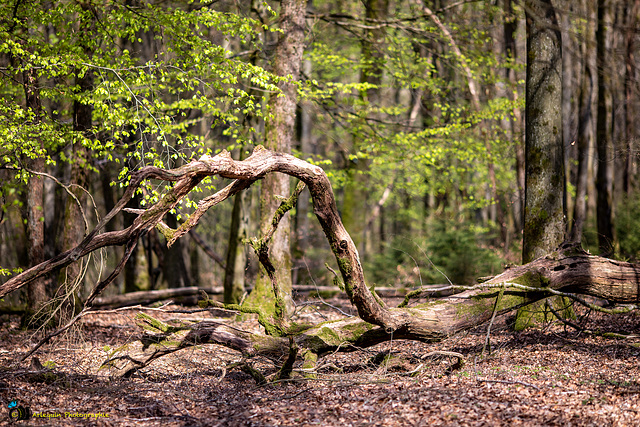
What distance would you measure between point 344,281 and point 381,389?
4.25 ft

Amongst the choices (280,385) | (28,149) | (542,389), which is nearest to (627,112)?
(542,389)

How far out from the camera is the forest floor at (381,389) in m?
4.88

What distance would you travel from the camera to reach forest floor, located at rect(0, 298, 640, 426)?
4883 mm

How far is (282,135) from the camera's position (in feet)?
32.8

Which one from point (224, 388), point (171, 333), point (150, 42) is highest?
point (150, 42)

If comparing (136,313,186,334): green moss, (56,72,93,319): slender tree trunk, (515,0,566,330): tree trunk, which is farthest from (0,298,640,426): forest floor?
(56,72,93,319): slender tree trunk

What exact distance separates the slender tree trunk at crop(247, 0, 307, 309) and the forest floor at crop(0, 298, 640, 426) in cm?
239

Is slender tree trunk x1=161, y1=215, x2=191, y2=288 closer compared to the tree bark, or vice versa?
the tree bark

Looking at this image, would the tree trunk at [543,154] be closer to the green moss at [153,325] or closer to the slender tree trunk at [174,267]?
the green moss at [153,325]

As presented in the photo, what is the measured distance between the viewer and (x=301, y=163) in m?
6.05

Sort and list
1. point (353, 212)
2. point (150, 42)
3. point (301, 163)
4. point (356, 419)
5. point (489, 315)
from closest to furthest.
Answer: point (356, 419)
point (301, 163)
point (489, 315)
point (150, 42)
point (353, 212)

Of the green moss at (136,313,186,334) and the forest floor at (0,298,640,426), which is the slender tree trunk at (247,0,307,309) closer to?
the forest floor at (0,298,640,426)

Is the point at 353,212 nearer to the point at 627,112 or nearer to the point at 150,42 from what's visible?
the point at 150,42

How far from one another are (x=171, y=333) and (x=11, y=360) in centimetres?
232
